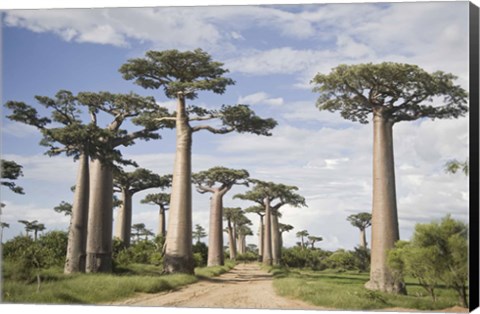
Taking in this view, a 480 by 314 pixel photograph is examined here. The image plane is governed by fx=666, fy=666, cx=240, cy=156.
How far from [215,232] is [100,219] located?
1.74 m

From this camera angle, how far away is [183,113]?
952 cm

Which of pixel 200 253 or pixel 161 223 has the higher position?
pixel 161 223

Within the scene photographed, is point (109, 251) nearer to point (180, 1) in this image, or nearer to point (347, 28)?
point (180, 1)

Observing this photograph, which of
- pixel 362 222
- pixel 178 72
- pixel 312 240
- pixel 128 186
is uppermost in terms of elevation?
pixel 178 72

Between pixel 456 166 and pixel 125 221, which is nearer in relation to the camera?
pixel 456 166

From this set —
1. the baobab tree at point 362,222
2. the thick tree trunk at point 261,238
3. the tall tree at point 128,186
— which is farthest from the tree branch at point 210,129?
the baobab tree at point 362,222

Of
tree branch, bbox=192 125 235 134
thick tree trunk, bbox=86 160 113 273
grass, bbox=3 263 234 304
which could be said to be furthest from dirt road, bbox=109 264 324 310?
tree branch, bbox=192 125 235 134

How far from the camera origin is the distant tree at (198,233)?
9.29m

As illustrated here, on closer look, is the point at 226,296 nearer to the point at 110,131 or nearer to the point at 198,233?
the point at 198,233

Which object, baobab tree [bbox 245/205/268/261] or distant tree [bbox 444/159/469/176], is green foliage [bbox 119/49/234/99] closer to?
baobab tree [bbox 245/205/268/261]

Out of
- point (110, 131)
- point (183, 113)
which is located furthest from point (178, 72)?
point (110, 131)

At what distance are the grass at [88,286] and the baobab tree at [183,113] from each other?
16.0 inches

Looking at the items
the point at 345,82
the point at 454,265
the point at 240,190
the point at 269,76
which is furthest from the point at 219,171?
the point at 454,265

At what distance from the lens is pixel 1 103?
9.33 metres
